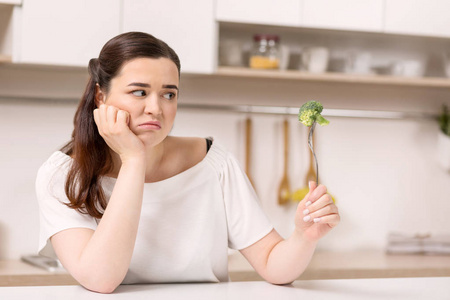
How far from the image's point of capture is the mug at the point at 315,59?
2.51m

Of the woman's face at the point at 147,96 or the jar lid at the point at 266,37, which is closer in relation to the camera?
the woman's face at the point at 147,96

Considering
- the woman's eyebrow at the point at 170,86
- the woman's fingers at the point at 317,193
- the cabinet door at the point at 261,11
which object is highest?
the cabinet door at the point at 261,11

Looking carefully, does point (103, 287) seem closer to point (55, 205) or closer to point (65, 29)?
point (55, 205)

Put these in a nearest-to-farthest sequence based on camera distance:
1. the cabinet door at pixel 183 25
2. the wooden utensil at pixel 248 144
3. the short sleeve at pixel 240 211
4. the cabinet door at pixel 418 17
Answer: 1. the short sleeve at pixel 240 211
2. the cabinet door at pixel 183 25
3. the cabinet door at pixel 418 17
4. the wooden utensil at pixel 248 144

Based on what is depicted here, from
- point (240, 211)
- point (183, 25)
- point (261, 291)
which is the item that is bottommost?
point (261, 291)

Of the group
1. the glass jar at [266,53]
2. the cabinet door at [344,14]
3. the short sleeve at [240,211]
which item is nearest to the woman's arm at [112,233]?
the short sleeve at [240,211]

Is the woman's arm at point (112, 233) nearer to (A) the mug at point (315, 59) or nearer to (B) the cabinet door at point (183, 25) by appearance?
(B) the cabinet door at point (183, 25)

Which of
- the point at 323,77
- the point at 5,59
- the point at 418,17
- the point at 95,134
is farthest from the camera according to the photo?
the point at 418,17

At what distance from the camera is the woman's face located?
1229 millimetres

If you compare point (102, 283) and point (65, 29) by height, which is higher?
point (65, 29)

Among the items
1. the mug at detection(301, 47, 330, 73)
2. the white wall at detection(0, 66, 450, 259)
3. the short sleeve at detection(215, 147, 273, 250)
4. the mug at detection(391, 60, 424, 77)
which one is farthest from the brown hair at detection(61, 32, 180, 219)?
the mug at detection(391, 60, 424, 77)

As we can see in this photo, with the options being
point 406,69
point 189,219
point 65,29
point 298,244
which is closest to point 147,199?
point 189,219

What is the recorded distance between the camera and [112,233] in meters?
1.15

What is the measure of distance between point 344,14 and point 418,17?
0.34 metres
